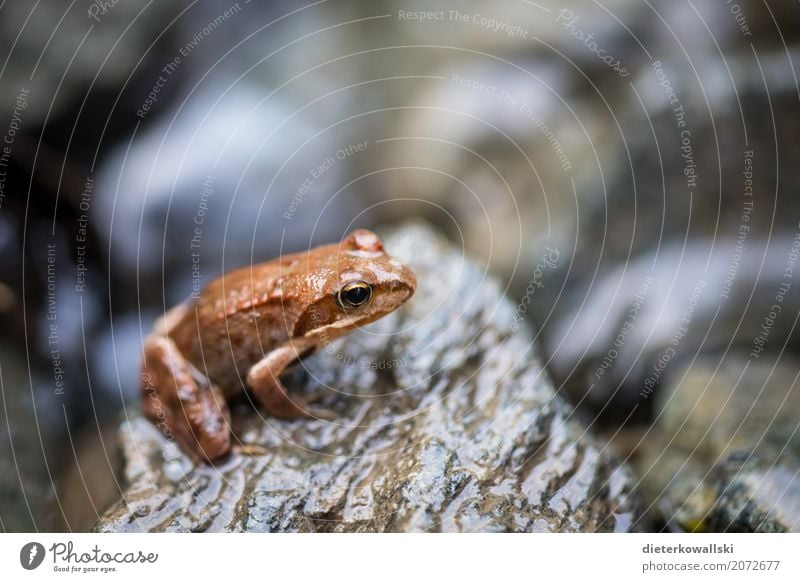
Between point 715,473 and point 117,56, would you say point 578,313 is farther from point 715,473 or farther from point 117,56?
point 117,56

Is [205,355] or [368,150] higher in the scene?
[368,150]

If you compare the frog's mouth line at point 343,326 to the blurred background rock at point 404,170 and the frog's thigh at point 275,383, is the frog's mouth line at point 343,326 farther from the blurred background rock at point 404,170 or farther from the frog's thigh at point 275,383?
the blurred background rock at point 404,170

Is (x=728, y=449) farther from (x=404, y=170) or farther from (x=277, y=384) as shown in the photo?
(x=404, y=170)

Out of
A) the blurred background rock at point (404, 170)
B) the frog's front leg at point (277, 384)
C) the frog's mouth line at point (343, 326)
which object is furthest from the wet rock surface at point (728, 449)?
the frog's front leg at point (277, 384)

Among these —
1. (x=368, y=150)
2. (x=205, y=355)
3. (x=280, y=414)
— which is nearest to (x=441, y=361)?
(x=280, y=414)
